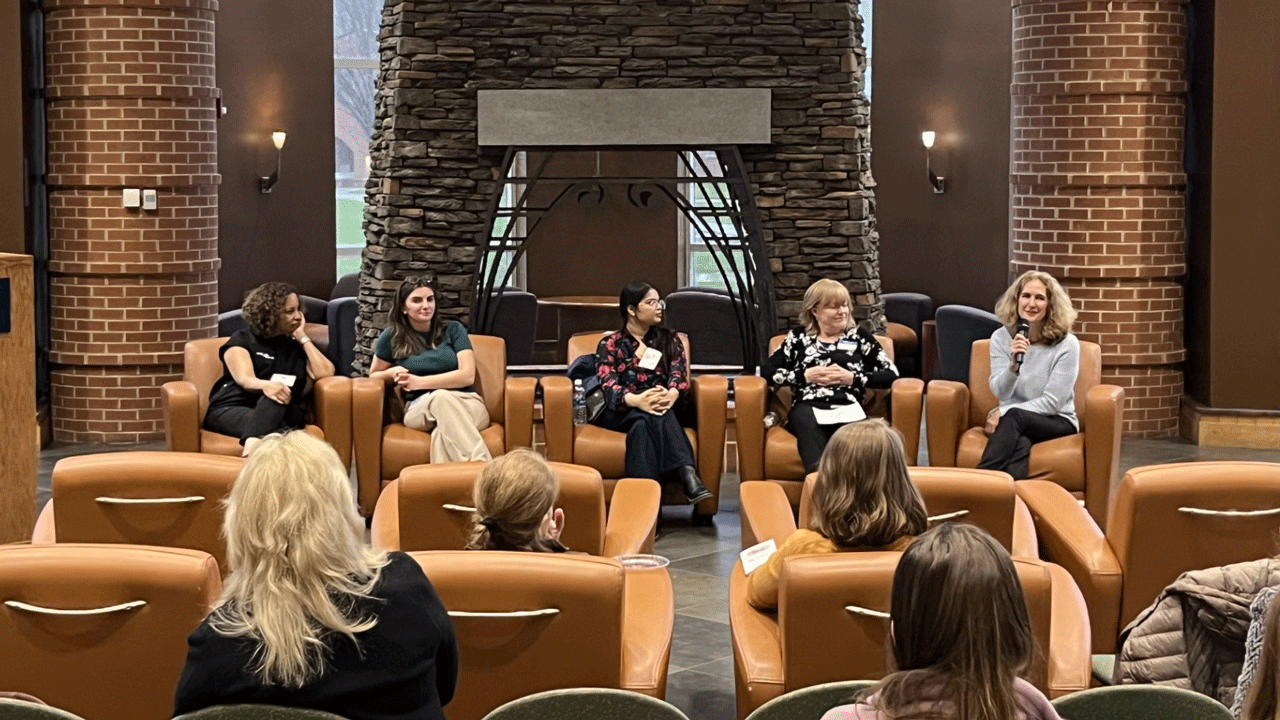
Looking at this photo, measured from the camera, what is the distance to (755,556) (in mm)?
3799

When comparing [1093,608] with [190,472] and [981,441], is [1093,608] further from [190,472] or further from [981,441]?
[981,441]

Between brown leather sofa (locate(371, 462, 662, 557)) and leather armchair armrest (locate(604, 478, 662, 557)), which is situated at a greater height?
brown leather sofa (locate(371, 462, 662, 557))

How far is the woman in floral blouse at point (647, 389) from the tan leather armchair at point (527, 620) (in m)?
3.57

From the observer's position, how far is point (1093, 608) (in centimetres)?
404

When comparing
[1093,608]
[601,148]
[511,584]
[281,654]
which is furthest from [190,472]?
[601,148]

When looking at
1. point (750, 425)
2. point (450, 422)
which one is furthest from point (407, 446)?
point (750, 425)

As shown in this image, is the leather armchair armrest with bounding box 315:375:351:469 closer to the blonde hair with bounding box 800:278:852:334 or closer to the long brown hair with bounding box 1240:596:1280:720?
Answer: the blonde hair with bounding box 800:278:852:334

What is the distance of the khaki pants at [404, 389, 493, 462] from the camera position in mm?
6766

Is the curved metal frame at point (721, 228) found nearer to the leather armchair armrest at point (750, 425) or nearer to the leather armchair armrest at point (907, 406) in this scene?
the leather armchair armrest at point (750, 425)

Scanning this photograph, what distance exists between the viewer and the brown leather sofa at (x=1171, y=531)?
3.83 meters

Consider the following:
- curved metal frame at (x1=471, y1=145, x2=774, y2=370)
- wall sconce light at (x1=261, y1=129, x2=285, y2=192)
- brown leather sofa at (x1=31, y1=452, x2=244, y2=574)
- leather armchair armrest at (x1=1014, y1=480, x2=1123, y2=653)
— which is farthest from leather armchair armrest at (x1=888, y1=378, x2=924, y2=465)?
wall sconce light at (x1=261, y1=129, x2=285, y2=192)

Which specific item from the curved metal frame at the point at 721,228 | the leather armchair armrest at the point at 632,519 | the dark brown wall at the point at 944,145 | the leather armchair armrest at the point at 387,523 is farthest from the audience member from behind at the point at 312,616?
the dark brown wall at the point at 944,145

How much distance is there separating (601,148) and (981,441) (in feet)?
8.96

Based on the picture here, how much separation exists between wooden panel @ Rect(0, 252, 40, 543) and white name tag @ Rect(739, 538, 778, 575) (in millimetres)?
2455
